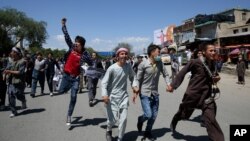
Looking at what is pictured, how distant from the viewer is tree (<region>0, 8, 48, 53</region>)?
63.8 meters

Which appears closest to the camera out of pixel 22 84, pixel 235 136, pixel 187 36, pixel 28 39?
pixel 235 136

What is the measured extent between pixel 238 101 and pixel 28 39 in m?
66.4

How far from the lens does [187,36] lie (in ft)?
214

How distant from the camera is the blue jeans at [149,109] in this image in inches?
219

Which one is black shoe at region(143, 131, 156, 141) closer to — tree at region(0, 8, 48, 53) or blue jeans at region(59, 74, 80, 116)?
blue jeans at region(59, 74, 80, 116)

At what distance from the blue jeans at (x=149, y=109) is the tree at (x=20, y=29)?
62185mm

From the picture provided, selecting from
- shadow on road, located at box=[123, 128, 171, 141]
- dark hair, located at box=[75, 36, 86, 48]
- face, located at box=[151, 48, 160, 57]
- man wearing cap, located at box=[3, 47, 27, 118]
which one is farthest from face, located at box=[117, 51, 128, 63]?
man wearing cap, located at box=[3, 47, 27, 118]

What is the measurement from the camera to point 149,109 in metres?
5.56

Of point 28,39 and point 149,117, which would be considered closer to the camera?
point 149,117

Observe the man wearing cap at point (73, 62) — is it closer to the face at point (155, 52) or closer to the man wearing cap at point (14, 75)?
the man wearing cap at point (14, 75)

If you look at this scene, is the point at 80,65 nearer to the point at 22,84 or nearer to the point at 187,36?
the point at 22,84

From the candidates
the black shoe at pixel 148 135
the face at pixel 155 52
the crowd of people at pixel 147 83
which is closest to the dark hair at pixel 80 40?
the crowd of people at pixel 147 83

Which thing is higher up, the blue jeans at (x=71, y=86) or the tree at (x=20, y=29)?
the tree at (x=20, y=29)

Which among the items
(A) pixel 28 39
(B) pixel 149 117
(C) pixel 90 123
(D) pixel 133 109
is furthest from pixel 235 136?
(A) pixel 28 39
